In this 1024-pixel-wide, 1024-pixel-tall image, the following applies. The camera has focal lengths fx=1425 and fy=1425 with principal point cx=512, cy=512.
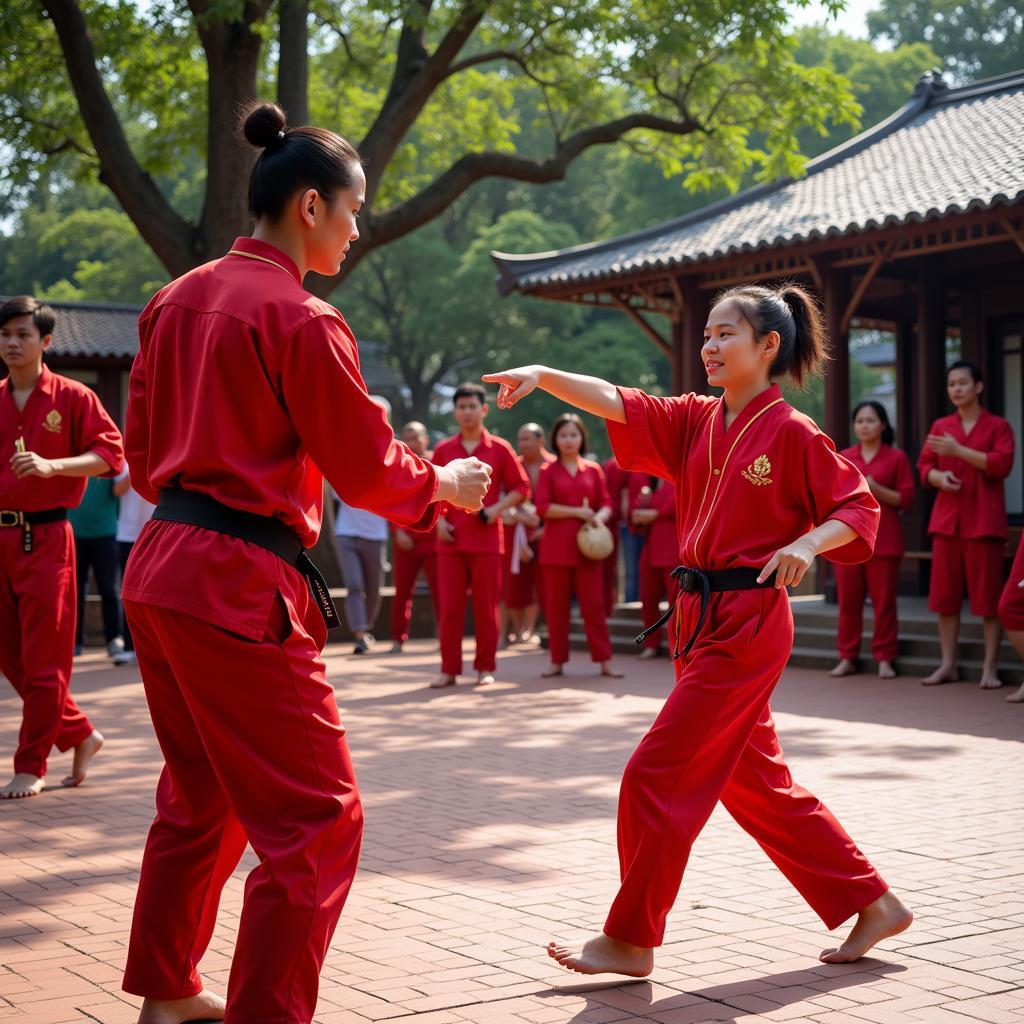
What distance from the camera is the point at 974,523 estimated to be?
32.4ft

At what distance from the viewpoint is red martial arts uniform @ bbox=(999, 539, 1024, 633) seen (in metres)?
8.55

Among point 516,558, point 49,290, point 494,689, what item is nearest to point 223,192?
point 516,558

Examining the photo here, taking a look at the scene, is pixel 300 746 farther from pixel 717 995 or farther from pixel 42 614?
pixel 42 614

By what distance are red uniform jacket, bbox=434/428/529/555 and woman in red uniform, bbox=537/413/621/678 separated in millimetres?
530

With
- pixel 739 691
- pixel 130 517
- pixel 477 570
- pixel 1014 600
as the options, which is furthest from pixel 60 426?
pixel 130 517

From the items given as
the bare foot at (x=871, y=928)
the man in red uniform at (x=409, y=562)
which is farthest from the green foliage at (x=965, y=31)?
the bare foot at (x=871, y=928)

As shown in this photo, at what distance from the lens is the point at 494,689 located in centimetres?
1056

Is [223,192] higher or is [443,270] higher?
[443,270]

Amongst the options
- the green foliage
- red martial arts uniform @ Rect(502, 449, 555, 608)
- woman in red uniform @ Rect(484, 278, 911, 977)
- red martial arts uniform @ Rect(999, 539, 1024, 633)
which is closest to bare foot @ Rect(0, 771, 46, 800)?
woman in red uniform @ Rect(484, 278, 911, 977)

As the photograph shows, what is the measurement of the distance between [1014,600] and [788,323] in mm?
5220

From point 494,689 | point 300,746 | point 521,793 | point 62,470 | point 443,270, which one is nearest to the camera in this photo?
point 300,746

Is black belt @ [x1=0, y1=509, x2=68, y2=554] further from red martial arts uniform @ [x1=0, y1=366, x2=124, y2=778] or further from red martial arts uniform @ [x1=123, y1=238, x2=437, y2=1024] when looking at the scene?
red martial arts uniform @ [x1=123, y1=238, x2=437, y2=1024]

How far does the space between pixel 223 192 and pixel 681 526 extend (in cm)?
1056

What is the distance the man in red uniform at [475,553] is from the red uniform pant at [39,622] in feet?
15.0
